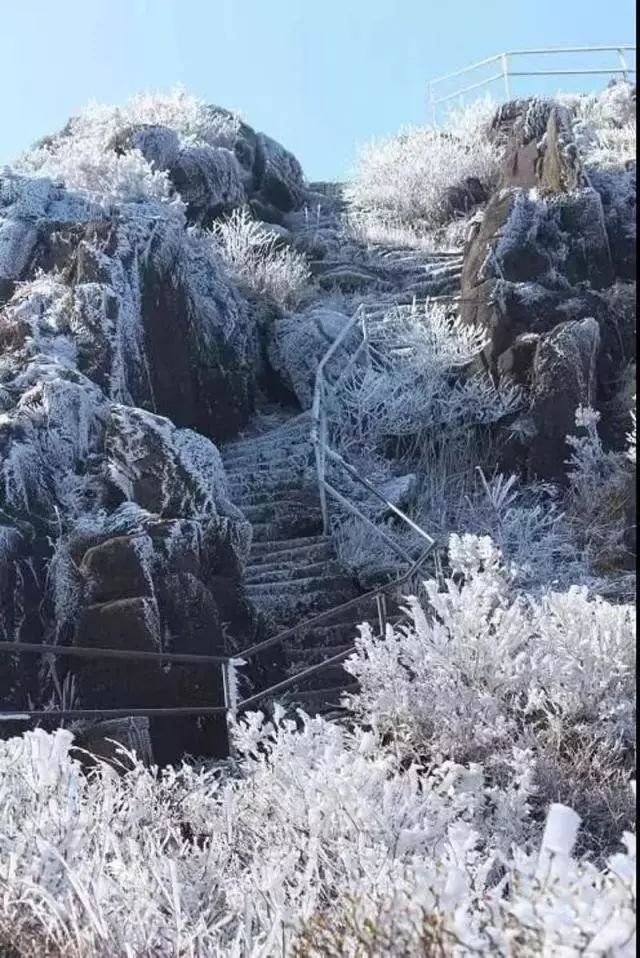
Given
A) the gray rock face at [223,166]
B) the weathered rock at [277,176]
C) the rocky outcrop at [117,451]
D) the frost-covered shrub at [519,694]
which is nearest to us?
the frost-covered shrub at [519,694]

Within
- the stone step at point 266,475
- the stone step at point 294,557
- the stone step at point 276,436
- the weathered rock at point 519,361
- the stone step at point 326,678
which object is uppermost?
the weathered rock at point 519,361

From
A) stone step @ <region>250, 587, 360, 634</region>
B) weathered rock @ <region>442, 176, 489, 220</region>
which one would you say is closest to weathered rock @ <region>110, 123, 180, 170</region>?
weathered rock @ <region>442, 176, 489, 220</region>

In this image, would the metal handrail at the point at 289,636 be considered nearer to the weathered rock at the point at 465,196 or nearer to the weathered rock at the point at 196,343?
the weathered rock at the point at 196,343

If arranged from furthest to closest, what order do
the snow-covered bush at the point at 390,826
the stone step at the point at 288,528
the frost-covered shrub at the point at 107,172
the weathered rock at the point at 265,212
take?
the weathered rock at the point at 265,212, the frost-covered shrub at the point at 107,172, the stone step at the point at 288,528, the snow-covered bush at the point at 390,826

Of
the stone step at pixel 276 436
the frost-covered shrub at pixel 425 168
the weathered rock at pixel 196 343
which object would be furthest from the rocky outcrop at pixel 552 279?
the frost-covered shrub at pixel 425 168

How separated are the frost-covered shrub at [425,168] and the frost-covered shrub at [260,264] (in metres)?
4.16

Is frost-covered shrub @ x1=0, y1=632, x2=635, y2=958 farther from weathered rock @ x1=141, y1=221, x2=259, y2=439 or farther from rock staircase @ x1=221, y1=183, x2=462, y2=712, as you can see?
weathered rock @ x1=141, y1=221, x2=259, y2=439

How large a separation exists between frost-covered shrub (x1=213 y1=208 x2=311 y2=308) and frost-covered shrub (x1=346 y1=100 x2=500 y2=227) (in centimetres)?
416

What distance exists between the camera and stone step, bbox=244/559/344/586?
929cm

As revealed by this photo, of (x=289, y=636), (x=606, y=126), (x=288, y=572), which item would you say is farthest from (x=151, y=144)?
(x=289, y=636)

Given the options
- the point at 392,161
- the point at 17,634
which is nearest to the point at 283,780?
the point at 17,634

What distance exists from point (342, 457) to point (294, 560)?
7.03ft

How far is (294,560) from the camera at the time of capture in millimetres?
9742

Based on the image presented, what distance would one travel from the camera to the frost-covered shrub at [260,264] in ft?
48.8
